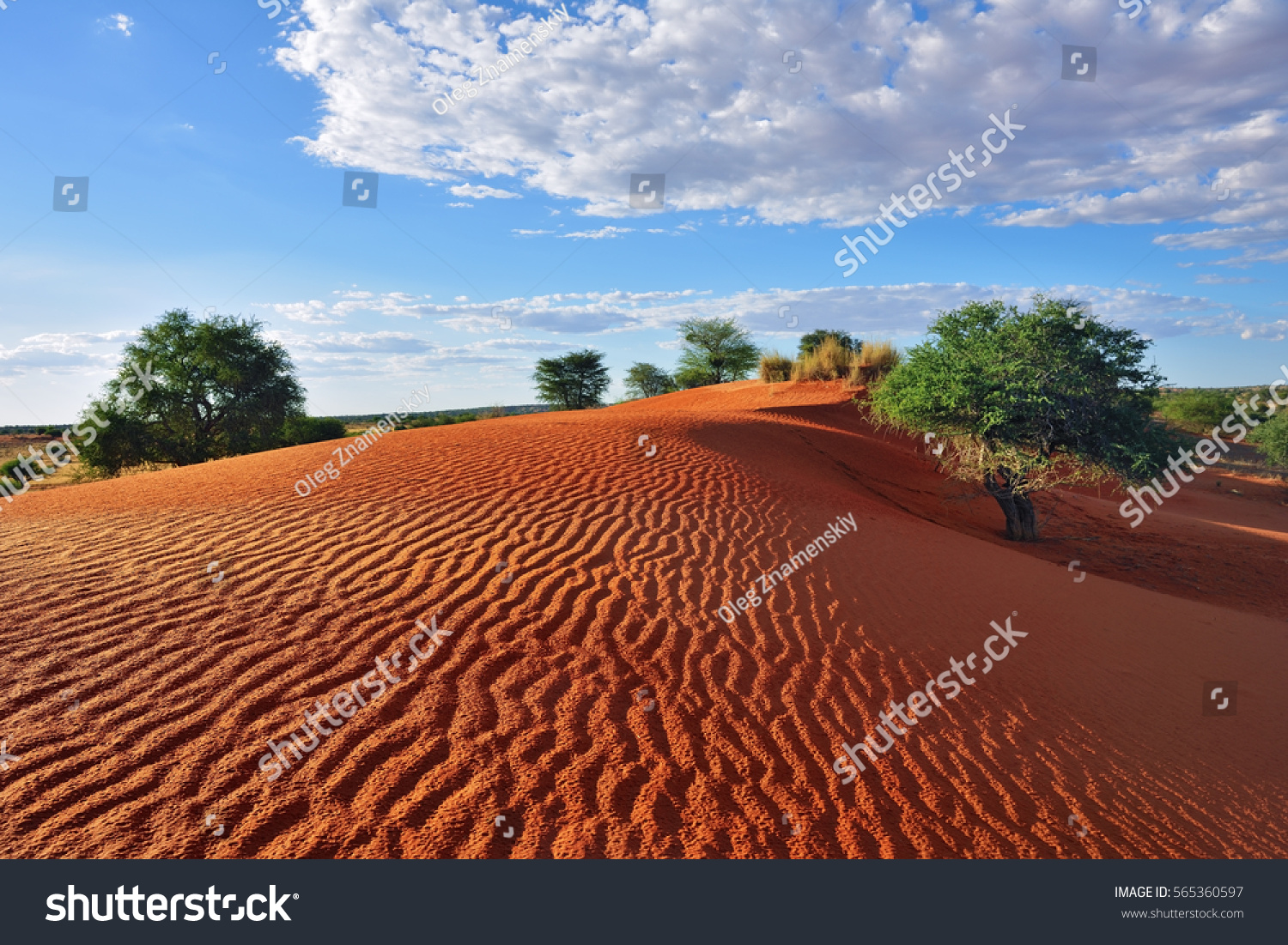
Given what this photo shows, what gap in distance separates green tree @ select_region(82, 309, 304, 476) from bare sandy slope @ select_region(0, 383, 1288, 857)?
59.6 ft

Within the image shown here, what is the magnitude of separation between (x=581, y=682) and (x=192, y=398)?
3024 cm

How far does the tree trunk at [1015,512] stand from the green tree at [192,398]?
97.8ft

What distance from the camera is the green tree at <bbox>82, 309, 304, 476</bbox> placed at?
2569 centimetres

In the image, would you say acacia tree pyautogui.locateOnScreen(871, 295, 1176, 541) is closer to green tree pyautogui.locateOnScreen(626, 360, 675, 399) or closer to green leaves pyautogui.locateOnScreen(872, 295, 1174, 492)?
green leaves pyautogui.locateOnScreen(872, 295, 1174, 492)

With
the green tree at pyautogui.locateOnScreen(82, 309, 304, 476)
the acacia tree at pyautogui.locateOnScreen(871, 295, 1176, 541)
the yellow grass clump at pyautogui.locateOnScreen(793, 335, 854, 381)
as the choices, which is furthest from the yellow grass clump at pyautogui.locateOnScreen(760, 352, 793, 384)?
the green tree at pyautogui.locateOnScreen(82, 309, 304, 476)

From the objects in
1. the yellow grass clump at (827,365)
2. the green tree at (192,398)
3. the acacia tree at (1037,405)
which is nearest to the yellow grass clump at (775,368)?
the yellow grass clump at (827,365)

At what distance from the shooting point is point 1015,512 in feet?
49.5

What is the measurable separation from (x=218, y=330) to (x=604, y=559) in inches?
1145

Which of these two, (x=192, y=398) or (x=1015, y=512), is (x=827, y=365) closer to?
(x=1015, y=512)

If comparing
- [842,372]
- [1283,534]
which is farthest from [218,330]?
[1283,534]

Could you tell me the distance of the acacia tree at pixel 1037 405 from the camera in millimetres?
13094

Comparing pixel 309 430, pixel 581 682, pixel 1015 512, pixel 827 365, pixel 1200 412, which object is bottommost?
pixel 1015 512

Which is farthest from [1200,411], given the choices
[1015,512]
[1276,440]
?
[1015,512]

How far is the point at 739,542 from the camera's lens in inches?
338
